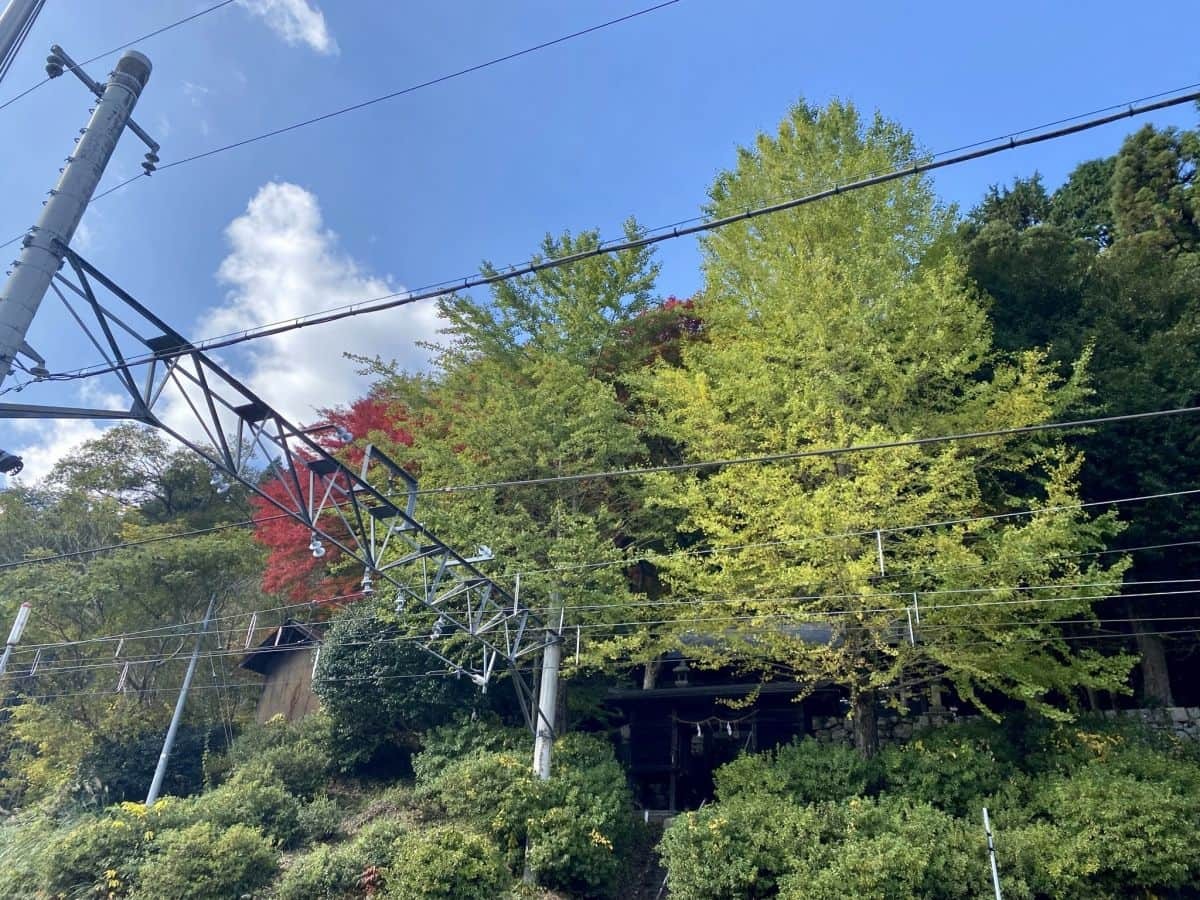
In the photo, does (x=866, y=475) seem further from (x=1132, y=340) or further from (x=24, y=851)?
(x=24, y=851)

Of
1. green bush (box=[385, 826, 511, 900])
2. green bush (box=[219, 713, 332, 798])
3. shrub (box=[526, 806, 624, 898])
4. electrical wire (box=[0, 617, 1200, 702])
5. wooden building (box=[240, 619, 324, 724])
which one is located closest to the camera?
green bush (box=[385, 826, 511, 900])

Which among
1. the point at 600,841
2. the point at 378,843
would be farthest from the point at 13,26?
the point at 600,841

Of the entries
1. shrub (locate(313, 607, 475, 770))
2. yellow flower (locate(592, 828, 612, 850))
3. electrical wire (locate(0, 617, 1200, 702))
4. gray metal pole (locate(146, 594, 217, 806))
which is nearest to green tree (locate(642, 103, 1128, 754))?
electrical wire (locate(0, 617, 1200, 702))

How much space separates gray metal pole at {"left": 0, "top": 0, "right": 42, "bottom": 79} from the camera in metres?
5.78

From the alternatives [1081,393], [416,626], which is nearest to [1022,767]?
[1081,393]

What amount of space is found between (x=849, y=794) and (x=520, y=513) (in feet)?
21.6

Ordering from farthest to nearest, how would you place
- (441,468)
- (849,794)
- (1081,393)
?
(441,468)
(1081,393)
(849,794)

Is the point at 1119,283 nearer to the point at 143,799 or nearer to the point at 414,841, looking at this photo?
the point at 414,841

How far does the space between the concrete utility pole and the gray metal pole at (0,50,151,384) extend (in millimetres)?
612

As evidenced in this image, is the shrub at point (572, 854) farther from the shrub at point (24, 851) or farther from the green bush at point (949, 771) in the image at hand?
the shrub at point (24, 851)

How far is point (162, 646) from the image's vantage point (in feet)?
61.1

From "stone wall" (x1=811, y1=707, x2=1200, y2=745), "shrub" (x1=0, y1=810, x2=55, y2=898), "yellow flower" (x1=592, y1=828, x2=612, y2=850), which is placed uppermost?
"stone wall" (x1=811, y1=707, x2=1200, y2=745)

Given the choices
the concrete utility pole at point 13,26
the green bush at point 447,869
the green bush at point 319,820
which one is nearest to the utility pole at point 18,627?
the green bush at point 319,820

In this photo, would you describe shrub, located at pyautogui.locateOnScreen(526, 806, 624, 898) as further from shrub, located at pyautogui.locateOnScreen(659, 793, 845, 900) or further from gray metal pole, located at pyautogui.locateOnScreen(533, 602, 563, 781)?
shrub, located at pyautogui.locateOnScreen(659, 793, 845, 900)
